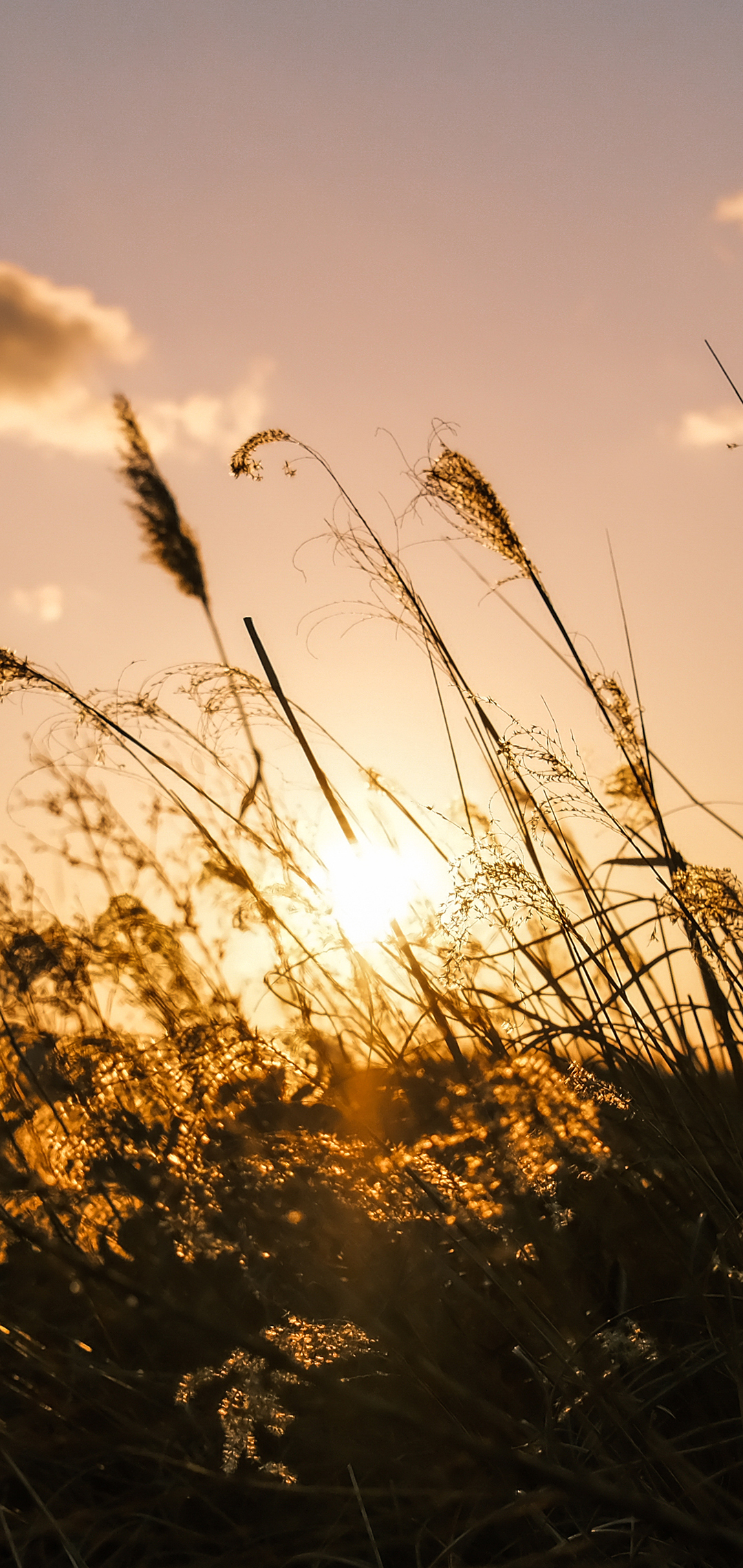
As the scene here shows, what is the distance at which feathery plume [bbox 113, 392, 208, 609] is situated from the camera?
9.87 feet

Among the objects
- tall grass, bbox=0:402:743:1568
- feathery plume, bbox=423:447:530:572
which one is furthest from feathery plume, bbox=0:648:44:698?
feathery plume, bbox=423:447:530:572

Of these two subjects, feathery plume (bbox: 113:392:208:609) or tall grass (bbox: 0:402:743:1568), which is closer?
tall grass (bbox: 0:402:743:1568)

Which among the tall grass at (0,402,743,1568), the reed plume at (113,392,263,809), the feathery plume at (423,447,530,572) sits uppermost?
the reed plume at (113,392,263,809)

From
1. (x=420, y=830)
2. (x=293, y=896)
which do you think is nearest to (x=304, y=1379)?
(x=293, y=896)

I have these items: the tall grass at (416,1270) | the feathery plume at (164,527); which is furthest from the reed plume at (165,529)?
the tall grass at (416,1270)

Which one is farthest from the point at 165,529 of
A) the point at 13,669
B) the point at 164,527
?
the point at 13,669

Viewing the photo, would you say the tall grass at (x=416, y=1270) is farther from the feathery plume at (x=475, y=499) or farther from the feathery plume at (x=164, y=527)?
the feathery plume at (x=164, y=527)

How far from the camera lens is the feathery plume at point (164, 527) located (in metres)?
3.01

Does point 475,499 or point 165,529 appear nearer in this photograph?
point 475,499

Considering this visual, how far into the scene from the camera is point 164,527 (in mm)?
3037

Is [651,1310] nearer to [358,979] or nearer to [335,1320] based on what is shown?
[335,1320]

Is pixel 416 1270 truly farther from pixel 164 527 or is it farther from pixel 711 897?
pixel 164 527

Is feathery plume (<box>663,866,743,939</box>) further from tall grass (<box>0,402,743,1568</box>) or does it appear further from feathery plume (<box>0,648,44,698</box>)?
feathery plume (<box>0,648,44,698</box>)

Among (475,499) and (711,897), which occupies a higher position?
(475,499)
